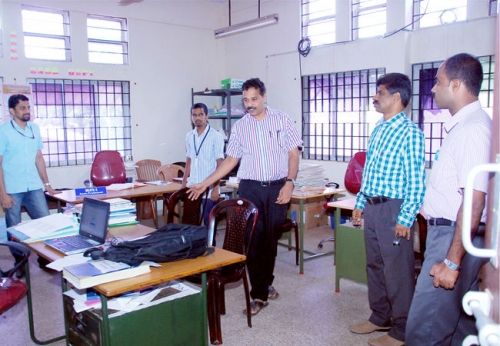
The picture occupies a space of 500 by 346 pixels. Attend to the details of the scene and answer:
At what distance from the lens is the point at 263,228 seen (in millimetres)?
3359

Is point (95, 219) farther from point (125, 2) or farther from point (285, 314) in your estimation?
point (125, 2)

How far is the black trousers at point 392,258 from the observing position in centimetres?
266

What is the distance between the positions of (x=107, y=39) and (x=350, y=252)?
476 cm

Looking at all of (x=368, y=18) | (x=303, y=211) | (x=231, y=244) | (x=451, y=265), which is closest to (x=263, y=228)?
(x=231, y=244)

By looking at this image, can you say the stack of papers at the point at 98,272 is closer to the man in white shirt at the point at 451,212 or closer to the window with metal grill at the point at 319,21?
the man in white shirt at the point at 451,212

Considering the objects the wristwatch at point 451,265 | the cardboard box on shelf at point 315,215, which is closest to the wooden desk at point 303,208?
the cardboard box on shelf at point 315,215

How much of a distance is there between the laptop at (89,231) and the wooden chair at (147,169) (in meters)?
3.80

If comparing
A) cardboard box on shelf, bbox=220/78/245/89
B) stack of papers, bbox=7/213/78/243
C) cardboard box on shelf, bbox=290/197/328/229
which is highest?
cardboard box on shelf, bbox=220/78/245/89

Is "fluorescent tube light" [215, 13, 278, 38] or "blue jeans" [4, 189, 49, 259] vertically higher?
"fluorescent tube light" [215, 13, 278, 38]

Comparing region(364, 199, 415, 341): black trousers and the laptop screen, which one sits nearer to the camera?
the laptop screen

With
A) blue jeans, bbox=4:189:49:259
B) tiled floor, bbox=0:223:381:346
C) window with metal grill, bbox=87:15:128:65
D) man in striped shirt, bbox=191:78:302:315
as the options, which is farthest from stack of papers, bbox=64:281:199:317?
window with metal grill, bbox=87:15:128:65

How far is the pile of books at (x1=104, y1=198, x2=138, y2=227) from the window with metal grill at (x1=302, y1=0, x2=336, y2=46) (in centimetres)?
412

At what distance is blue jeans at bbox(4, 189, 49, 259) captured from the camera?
4.23 meters

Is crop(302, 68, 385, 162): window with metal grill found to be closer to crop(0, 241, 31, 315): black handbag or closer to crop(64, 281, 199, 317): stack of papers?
crop(64, 281, 199, 317): stack of papers
